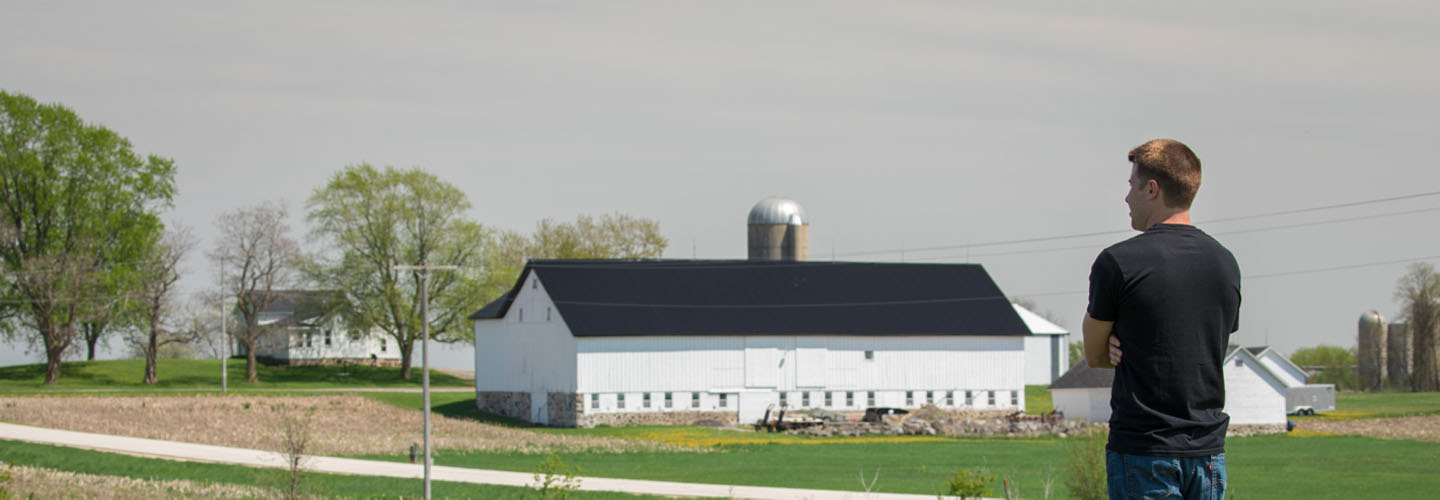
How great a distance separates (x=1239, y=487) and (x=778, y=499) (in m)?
10.6

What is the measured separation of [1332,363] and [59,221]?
86623mm

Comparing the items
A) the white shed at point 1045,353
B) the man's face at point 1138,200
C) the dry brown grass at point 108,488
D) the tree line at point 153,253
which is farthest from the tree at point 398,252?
the man's face at point 1138,200

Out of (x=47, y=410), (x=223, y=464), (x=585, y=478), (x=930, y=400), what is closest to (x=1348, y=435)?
(x=930, y=400)

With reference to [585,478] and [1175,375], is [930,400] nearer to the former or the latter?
[585,478]

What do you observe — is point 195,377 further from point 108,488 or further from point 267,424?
point 108,488

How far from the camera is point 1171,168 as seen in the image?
4.73 m

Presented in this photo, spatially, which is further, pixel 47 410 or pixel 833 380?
pixel 833 380

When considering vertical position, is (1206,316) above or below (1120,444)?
above

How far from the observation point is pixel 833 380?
62.3 meters

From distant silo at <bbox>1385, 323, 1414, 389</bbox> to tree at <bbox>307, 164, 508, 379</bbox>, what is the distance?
195 ft

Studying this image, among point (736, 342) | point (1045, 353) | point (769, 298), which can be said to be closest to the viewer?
point (736, 342)

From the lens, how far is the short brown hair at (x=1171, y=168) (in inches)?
186

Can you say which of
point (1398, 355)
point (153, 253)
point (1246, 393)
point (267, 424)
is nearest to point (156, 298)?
point (153, 253)

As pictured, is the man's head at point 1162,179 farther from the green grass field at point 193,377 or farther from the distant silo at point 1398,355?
the distant silo at point 1398,355
